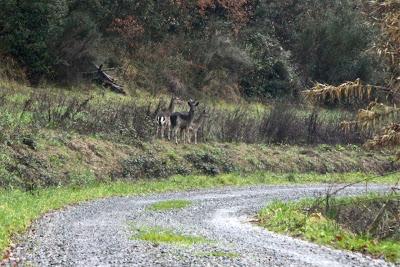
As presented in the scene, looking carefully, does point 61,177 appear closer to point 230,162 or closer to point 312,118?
point 230,162

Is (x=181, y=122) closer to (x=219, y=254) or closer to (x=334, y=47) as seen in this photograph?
(x=219, y=254)

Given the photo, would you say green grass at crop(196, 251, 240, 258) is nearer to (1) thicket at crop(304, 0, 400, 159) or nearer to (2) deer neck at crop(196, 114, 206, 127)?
(1) thicket at crop(304, 0, 400, 159)

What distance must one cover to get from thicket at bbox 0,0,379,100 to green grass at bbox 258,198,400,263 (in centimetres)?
2280

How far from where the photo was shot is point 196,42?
170 ft

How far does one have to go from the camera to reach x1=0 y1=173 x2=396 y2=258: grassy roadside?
1600cm

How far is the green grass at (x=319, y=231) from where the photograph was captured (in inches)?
555

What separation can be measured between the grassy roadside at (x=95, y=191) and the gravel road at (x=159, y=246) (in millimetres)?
443

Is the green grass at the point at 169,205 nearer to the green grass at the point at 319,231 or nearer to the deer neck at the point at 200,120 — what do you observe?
the green grass at the point at 319,231

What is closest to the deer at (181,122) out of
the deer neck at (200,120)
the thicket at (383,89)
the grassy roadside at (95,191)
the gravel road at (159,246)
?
the deer neck at (200,120)

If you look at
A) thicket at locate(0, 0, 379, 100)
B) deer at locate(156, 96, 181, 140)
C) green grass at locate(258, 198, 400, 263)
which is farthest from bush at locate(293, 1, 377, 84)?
green grass at locate(258, 198, 400, 263)

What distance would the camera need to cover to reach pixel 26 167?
78.6 ft

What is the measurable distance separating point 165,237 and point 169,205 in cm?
699

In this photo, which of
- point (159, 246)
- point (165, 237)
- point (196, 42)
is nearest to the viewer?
point (159, 246)

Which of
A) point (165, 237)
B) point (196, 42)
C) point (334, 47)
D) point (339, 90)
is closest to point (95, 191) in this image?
point (165, 237)
